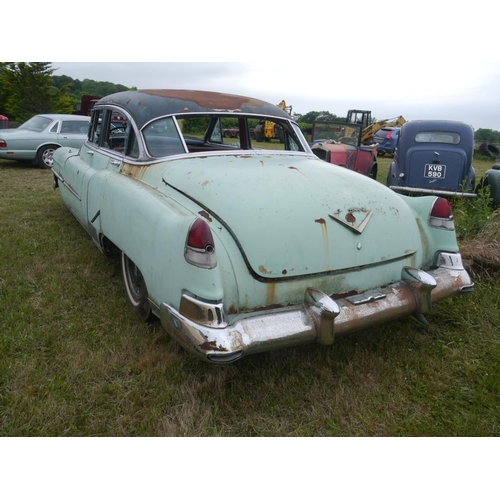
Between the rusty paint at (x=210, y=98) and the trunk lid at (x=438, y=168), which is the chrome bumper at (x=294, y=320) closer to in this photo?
the rusty paint at (x=210, y=98)

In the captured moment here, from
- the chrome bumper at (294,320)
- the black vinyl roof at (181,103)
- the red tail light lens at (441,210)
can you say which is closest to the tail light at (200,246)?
the chrome bumper at (294,320)

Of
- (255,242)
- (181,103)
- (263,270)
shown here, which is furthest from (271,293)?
(181,103)

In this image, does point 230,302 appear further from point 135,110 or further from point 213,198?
point 135,110

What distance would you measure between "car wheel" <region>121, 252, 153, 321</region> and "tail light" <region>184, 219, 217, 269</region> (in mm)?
865

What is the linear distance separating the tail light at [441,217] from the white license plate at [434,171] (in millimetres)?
4197

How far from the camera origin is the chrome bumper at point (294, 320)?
200cm

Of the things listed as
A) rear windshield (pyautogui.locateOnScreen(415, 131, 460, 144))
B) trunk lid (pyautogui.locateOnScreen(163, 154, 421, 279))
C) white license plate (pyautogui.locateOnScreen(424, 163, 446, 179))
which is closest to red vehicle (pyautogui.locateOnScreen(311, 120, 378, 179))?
rear windshield (pyautogui.locateOnScreen(415, 131, 460, 144))

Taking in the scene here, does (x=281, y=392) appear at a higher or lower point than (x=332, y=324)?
lower

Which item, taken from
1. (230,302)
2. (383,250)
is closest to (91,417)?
(230,302)

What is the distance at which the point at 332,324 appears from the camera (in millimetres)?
2180

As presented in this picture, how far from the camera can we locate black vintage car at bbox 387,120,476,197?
6.69 m

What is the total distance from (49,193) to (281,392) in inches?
241

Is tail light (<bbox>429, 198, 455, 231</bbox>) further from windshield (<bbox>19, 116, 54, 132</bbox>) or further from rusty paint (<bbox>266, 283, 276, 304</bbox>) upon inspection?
windshield (<bbox>19, 116, 54, 132</bbox>)

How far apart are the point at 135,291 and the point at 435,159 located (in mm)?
5533
